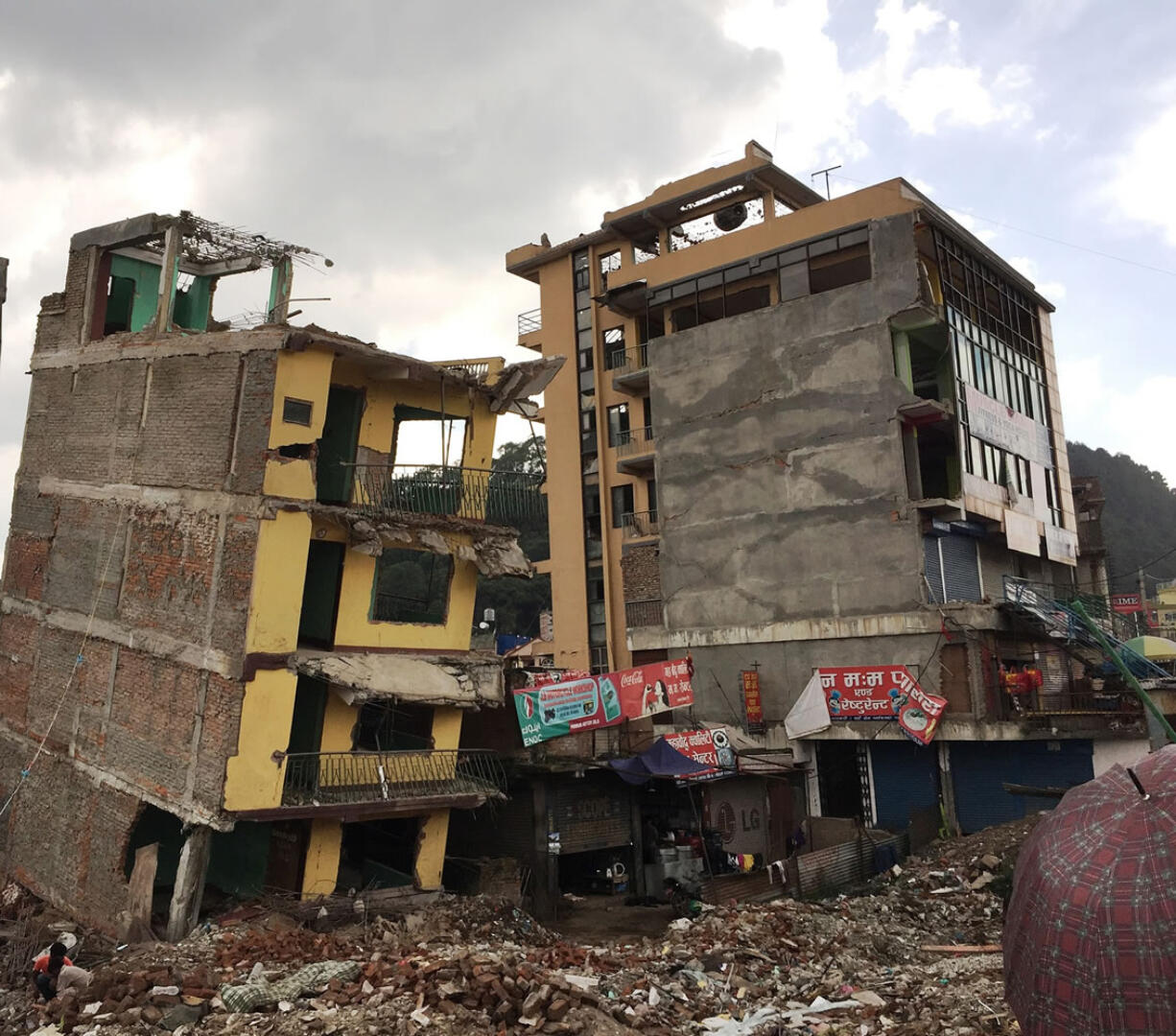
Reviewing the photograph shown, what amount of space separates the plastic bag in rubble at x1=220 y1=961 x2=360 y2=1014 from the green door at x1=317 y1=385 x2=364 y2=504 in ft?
28.9

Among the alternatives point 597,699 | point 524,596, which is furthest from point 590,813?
point 524,596

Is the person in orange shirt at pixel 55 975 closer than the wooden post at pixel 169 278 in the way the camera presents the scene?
Yes

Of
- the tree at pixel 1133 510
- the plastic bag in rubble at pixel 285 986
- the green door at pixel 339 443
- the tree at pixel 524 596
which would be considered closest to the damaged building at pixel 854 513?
the green door at pixel 339 443

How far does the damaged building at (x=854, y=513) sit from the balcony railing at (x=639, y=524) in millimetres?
82

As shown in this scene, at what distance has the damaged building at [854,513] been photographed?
86.9 feet

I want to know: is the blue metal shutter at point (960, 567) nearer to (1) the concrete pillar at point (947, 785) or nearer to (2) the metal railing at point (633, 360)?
(1) the concrete pillar at point (947, 785)

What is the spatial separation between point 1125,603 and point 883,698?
15.1 meters

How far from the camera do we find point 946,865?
20.5m

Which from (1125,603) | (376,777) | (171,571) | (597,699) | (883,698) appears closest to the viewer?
(171,571)

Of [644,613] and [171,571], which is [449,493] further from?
[644,613]

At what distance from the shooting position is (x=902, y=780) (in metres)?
27.6

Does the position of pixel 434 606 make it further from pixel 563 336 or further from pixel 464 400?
pixel 563 336

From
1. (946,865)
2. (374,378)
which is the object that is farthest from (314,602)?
(946,865)

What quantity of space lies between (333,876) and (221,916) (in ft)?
6.60
